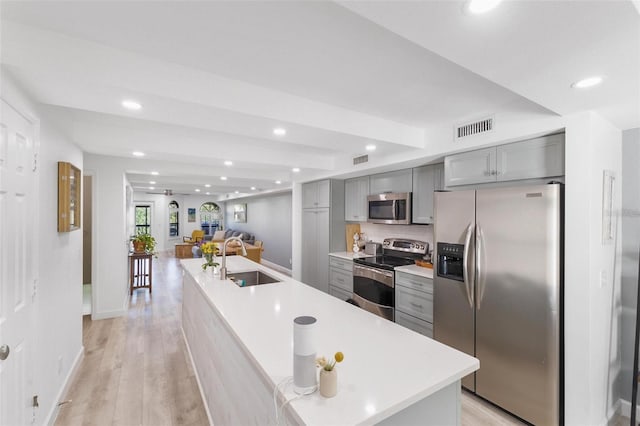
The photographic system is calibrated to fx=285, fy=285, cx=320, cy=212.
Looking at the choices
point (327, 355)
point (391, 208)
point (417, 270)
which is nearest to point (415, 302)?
point (417, 270)

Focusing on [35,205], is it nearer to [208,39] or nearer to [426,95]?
[208,39]

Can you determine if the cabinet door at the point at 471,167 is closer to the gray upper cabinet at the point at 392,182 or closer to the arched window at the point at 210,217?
the gray upper cabinet at the point at 392,182

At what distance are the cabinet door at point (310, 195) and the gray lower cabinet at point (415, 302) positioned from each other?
2.19 metres

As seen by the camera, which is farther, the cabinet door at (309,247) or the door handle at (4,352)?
the cabinet door at (309,247)

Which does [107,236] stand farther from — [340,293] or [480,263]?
[480,263]

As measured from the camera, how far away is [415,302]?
3.13 metres

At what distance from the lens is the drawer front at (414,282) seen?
9.80 feet

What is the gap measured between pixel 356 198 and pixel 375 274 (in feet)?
4.57

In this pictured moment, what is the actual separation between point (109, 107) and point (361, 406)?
2.27m

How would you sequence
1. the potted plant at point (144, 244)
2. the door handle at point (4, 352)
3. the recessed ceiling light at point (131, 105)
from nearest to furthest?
the door handle at point (4, 352) < the recessed ceiling light at point (131, 105) < the potted plant at point (144, 244)

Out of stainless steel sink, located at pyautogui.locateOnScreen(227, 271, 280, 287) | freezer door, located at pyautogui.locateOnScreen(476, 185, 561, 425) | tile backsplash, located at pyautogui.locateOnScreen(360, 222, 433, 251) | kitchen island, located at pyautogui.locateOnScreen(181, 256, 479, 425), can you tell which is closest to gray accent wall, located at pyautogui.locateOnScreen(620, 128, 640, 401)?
freezer door, located at pyautogui.locateOnScreen(476, 185, 561, 425)

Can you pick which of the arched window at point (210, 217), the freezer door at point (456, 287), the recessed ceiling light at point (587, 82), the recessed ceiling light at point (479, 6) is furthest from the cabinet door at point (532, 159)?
the arched window at point (210, 217)

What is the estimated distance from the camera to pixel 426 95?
217 centimetres

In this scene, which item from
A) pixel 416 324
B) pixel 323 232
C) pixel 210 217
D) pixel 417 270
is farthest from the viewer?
pixel 210 217
